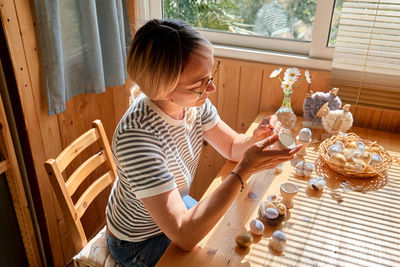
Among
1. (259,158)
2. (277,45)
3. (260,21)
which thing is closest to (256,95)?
(277,45)

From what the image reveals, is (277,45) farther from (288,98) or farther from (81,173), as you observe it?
(81,173)

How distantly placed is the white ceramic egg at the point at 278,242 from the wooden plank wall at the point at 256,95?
0.93m

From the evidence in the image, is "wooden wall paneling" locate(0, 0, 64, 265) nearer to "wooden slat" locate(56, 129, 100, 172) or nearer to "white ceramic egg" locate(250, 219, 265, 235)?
"wooden slat" locate(56, 129, 100, 172)

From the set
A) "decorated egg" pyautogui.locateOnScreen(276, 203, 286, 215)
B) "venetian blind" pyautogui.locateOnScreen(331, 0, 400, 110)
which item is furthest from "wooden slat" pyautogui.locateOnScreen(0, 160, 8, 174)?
"venetian blind" pyautogui.locateOnScreen(331, 0, 400, 110)

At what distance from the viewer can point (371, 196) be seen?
45.7 inches

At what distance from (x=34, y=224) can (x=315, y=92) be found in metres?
1.51

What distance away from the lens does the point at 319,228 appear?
3.34 ft

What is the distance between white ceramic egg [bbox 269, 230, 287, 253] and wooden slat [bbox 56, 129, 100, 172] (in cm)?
76

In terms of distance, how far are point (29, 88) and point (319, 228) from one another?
125cm

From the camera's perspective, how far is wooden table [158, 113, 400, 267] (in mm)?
912

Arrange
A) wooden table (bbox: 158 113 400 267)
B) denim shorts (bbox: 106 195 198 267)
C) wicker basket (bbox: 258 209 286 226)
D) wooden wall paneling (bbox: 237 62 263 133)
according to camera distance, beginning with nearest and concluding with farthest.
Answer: wooden table (bbox: 158 113 400 267), wicker basket (bbox: 258 209 286 226), denim shorts (bbox: 106 195 198 267), wooden wall paneling (bbox: 237 62 263 133)

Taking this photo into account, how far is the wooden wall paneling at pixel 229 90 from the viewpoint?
178 cm

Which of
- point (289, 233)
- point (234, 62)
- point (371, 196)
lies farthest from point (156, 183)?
point (234, 62)

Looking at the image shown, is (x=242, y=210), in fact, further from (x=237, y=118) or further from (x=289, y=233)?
(x=237, y=118)
